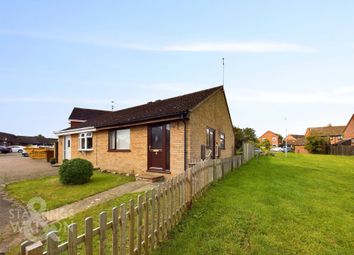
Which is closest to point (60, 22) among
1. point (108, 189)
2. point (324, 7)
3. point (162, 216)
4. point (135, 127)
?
point (135, 127)

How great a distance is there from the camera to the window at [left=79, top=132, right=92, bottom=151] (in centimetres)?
1806

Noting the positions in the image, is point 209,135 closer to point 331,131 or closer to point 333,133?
point 333,133

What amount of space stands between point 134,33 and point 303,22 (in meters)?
8.63

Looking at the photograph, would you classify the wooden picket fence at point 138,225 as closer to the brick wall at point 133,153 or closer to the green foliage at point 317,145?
the brick wall at point 133,153

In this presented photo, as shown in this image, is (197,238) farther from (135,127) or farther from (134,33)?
(134,33)

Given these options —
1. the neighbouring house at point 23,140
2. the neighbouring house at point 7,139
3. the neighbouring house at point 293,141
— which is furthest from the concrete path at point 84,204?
the neighbouring house at point 7,139

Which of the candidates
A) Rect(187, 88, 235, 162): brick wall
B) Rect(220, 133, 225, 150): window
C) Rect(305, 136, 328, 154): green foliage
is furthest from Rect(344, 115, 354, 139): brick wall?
Rect(220, 133, 225, 150): window

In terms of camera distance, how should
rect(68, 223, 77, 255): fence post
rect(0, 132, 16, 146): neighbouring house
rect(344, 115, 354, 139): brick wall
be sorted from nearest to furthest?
1. rect(68, 223, 77, 255): fence post
2. rect(344, 115, 354, 139): brick wall
3. rect(0, 132, 16, 146): neighbouring house

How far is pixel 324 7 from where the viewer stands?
35.8 feet

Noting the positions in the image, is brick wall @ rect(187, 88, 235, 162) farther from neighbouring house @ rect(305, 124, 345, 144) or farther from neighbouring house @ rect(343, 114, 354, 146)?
neighbouring house @ rect(305, 124, 345, 144)

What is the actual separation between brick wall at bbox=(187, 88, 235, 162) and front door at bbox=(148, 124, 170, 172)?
1267 mm

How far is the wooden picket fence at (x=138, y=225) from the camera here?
241cm

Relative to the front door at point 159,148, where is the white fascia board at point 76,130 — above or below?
above

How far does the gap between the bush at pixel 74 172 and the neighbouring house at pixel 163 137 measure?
273 centimetres
